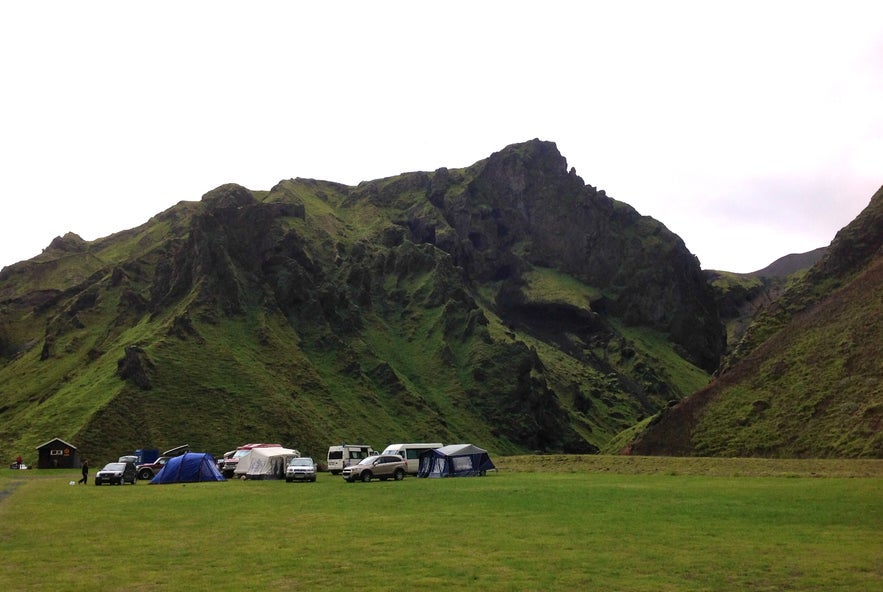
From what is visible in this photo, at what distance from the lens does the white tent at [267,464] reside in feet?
219

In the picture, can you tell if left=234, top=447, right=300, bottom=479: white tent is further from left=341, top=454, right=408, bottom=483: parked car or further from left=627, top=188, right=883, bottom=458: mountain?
left=627, top=188, right=883, bottom=458: mountain

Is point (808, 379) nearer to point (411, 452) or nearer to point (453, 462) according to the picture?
point (453, 462)

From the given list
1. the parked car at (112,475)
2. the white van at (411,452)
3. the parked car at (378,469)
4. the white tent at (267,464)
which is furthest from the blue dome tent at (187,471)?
the white van at (411,452)

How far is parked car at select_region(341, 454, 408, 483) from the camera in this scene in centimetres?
5947

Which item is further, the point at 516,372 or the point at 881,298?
the point at 516,372

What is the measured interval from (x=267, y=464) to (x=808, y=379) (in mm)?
52079

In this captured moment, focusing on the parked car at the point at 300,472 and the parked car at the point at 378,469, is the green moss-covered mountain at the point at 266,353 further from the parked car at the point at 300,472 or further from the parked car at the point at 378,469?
the parked car at the point at 378,469

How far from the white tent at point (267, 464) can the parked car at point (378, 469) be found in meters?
8.94

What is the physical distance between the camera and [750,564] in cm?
1900

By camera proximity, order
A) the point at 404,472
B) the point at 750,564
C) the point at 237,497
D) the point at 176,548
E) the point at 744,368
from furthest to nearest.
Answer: the point at 744,368, the point at 404,472, the point at 237,497, the point at 176,548, the point at 750,564

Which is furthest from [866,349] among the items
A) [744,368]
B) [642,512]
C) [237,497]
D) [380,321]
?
[380,321]

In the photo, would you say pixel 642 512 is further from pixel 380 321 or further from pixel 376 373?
pixel 380 321

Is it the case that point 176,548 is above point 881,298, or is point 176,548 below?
below

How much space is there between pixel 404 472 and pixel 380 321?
115 metres
